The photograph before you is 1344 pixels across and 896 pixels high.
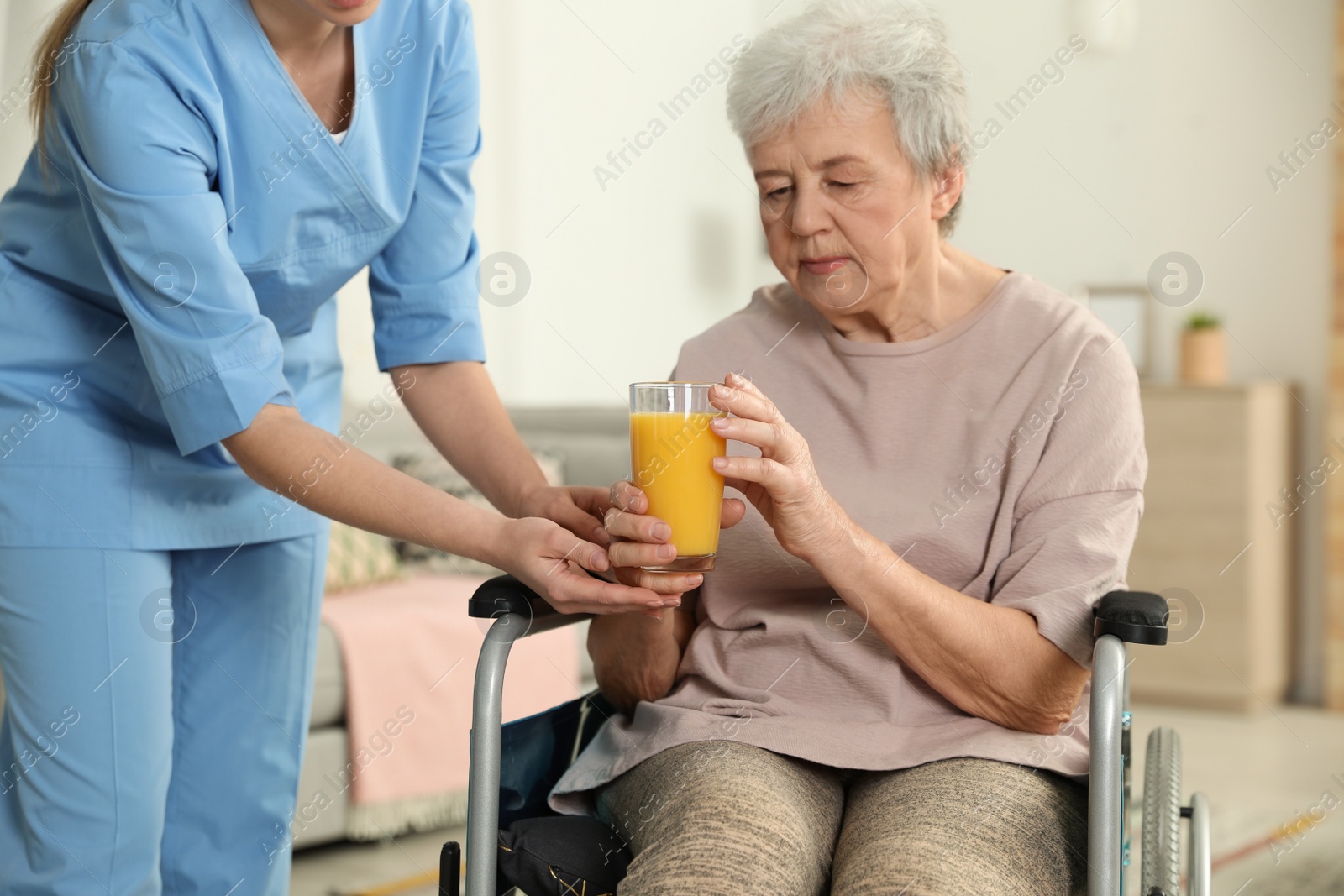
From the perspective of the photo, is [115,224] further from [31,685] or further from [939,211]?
[939,211]

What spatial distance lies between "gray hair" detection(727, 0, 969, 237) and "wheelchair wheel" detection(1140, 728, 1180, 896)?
69cm

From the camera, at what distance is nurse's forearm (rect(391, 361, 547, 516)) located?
1.48 metres

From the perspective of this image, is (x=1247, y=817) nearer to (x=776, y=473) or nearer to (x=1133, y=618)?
(x=1133, y=618)

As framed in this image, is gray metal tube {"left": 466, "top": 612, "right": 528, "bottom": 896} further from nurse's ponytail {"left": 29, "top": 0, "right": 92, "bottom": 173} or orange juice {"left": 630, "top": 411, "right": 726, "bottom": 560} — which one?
nurse's ponytail {"left": 29, "top": 0, "right": 92, "bottom": 173}

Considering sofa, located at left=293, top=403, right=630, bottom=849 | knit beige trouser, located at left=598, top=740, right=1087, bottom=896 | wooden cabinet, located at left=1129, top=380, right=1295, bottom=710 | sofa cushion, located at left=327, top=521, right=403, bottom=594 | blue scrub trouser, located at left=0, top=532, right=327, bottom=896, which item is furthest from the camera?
wooden cabinet, located at left=1129, top=380, right=1295, bottom=710

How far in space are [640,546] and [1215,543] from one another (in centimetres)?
352

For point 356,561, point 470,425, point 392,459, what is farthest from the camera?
point 392,459

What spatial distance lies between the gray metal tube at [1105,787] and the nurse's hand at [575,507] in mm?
521

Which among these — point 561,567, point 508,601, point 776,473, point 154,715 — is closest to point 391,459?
point 154,715

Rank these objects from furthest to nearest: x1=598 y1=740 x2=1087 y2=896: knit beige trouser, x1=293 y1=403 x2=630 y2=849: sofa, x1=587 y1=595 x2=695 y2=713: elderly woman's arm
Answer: x1=293 y1=403 x2=630 y2=849: sofa → x1=587 y1=595 x2=695 y2=713: elderly woman's arm → x1=598 y1=740 x2=1087 y2=896: knit beige trouser

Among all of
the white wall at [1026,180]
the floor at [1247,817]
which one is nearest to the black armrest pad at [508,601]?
the floor at [1247,817]

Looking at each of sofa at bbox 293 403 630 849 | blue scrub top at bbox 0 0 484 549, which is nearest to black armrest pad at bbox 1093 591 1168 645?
blue scrub top at bbox 0 0 484 549

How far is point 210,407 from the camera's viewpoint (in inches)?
47.8

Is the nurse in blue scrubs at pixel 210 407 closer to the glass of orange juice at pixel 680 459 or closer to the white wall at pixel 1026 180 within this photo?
the glass of orange juice at pixel 680 459
